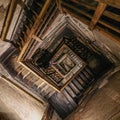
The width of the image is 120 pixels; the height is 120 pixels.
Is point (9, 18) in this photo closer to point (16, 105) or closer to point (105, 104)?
point (16, 105)

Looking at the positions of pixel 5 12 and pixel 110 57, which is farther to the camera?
pixel 110 57

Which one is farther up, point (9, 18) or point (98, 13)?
point (9, 18)

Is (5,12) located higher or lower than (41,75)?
higher

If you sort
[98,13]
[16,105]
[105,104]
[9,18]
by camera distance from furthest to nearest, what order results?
1. [16,105]
2. [105,104]
3. [9,18]
4. [98,13]

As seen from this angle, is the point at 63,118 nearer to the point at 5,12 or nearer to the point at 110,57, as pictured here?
the point at 110,57

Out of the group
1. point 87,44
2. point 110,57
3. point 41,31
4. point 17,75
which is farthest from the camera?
point 17,75

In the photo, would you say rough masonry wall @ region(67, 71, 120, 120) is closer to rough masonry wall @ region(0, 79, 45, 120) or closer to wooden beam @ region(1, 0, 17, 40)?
rough masonry wall @ region(0, 79, 45, 120)

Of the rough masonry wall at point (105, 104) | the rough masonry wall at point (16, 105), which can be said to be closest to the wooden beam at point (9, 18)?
the rough masonry wall at point (16, 105)

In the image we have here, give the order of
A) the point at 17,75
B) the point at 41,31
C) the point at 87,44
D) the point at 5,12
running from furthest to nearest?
the point at 17,75, the point at 87,44, the point at 41,31, the point at 5,12

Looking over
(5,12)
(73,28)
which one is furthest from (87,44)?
(5,12)

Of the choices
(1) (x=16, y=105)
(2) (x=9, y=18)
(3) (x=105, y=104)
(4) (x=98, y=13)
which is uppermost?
(2) (x=9, y=18)

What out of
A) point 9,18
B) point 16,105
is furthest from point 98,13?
point 16,105

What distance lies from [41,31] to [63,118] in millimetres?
2775

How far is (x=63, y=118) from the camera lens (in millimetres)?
6145
